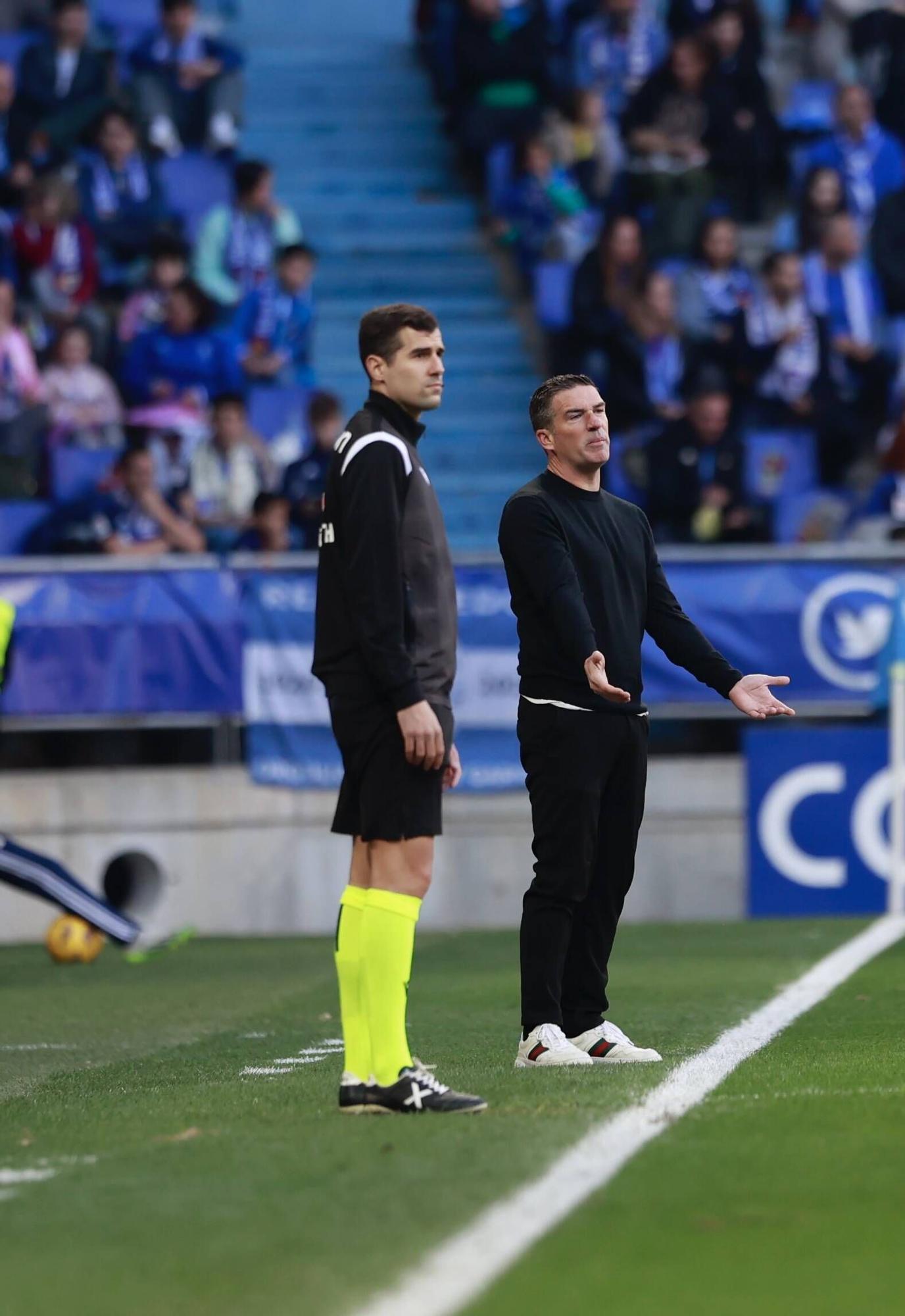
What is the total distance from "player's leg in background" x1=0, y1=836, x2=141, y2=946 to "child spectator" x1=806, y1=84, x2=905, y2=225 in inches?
397

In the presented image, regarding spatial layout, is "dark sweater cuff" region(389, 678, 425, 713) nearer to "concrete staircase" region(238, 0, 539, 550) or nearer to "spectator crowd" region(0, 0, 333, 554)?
"spectator crowd" region(0, 0, 333, 554)

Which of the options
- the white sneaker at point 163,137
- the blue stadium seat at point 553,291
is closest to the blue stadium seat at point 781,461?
the blue stadium seat at point 553,291

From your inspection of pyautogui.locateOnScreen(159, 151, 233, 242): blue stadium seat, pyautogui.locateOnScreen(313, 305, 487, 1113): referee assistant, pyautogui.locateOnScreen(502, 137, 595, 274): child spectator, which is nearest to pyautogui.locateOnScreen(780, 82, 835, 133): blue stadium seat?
pyautogui.locateOnScreen(502, 137, 595, 274): child spectator

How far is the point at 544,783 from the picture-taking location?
22.8 ft

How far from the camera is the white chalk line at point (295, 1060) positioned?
7.10 m

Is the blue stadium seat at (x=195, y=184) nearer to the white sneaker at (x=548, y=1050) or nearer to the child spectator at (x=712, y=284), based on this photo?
the child spectator at (x=712, y=284)

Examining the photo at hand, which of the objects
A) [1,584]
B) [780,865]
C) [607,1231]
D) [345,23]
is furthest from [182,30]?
[607,1231]

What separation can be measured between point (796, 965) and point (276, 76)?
46.7 ft

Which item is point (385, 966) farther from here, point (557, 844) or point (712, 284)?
point (712, 284)

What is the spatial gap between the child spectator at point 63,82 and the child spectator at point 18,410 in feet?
7.76

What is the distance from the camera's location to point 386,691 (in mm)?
5727

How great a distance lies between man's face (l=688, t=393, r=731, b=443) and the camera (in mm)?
15656

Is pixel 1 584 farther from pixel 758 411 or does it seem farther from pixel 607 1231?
pixel 607 1231

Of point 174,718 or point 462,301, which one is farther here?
point 462,301
